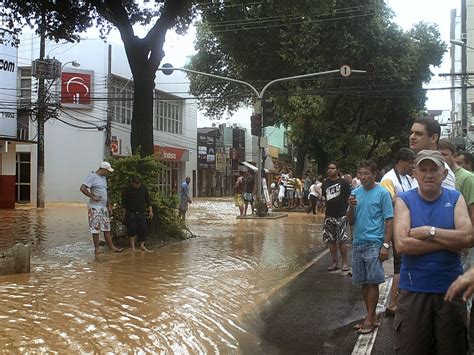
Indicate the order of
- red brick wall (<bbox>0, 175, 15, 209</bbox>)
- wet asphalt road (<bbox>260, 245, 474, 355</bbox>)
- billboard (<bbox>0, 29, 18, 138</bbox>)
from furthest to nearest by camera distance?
red brick wall (<bbox>0, 175, 15, 209</bbox>)
billboard (<bbox>0, 29, 18, 138</bbox>)
wet asphalt road (<bbox>260, 245, 474, 355</bbox>)

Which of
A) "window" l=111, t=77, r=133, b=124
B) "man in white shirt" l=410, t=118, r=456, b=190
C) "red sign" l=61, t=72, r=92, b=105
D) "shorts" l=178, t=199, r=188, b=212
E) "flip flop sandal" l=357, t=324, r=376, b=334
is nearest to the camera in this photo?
→ "man in white shirt" l=410, t=118, r=456, b=190

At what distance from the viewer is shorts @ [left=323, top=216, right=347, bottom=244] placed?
30.5 ft

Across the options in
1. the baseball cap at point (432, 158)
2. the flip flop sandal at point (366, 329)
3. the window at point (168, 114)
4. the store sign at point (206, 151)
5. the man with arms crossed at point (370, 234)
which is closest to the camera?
Result: the baseball cap at point (432, 158)

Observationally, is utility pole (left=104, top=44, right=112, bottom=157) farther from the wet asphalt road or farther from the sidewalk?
the wet asphalt road

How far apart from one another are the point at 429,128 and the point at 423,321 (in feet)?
5.45

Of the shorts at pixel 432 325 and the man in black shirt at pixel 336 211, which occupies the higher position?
the man in black shirt at pixel 336 211

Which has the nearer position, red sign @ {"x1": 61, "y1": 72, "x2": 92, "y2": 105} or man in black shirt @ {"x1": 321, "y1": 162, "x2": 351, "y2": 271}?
man in black shirt @ {"x1": 321, "y1": 162, "x2": 351, "y2": 271}

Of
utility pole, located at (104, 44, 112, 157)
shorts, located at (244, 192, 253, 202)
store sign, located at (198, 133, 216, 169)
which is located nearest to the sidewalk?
shorts, located at (244, 192, 253, 202)

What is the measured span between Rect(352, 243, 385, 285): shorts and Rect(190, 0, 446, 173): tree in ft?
59.3

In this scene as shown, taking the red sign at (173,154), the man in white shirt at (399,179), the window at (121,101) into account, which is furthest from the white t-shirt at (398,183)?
the red sign at (173,154)

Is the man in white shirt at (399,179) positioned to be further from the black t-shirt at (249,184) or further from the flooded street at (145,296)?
the black t-shirt at (249,184)

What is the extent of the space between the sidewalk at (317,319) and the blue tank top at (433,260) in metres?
1.71

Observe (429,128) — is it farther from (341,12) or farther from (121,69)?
(121,69)

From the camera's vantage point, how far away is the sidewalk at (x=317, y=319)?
5195 mm
